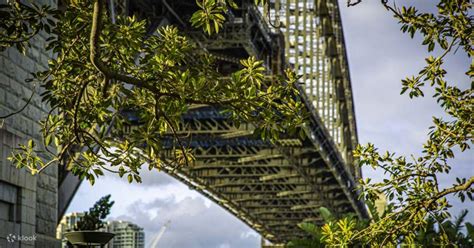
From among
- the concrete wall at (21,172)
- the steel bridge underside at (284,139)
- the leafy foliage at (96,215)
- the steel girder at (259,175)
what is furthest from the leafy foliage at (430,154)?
the steel girder at (259,175)

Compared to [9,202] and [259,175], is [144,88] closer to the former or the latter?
[9,202]

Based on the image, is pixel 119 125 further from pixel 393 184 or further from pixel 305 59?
pixel 305 59

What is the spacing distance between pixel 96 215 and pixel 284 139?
4132cm

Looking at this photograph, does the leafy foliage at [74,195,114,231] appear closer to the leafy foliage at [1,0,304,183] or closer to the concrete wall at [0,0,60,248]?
the concrete wall at [0,0,60,248]

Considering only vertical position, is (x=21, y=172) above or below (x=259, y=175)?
below

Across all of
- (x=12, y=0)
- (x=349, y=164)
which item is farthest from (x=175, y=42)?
(x=349, y=164)

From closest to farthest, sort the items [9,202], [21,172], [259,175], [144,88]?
1. [144,88]
2. [9,202]
3. [21,172]
4. [259,175]

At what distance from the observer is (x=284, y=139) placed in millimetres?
67312

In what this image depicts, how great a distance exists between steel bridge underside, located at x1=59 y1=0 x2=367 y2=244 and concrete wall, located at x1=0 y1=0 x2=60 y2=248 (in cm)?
2079

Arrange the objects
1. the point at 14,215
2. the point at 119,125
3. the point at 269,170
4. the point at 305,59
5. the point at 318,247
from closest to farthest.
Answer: the point at 119,125, the point at 14,215, the point at 318,247, the point at 305,59, the point at 269,170

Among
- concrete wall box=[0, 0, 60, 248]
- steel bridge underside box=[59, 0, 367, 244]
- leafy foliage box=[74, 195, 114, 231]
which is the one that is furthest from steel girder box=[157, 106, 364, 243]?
concrete wall box=[0, 0, 60, 248]

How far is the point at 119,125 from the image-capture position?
10.5 m

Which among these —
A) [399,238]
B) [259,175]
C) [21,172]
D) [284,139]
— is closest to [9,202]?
[21,172]

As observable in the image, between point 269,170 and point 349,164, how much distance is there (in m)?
9.41
